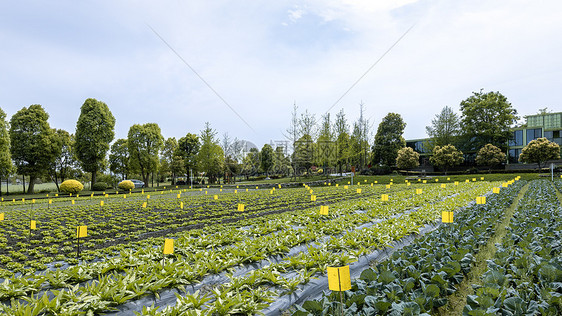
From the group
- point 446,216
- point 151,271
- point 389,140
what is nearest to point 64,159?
point 151,271

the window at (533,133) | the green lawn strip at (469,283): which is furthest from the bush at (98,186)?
the window at (533,133)

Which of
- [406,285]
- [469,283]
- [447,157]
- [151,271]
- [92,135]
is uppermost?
[92,135]

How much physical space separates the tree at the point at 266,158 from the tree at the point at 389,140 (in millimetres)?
19817

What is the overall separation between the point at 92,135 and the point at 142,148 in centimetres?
654

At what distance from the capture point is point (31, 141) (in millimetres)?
28203

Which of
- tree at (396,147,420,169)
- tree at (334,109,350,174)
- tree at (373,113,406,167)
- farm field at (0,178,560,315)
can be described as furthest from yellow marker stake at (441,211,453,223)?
tree at (373,113,406,167)

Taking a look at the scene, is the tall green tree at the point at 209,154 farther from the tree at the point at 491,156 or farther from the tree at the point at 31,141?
the tree at the point at 491,156

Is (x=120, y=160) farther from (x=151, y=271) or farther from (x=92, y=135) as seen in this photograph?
(x=151, y=271)

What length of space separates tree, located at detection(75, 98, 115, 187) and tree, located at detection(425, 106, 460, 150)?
47.0 meters

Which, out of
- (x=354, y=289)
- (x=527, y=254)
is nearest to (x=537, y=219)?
(x=527, y=254)

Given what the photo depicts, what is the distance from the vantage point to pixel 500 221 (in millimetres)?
7859

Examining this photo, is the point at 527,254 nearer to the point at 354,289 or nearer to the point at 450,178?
the point at 354,289

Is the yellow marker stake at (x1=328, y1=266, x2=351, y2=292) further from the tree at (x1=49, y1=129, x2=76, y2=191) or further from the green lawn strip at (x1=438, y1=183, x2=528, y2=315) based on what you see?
the tree at (x1=49, y1=129, x2=76, y2=191)

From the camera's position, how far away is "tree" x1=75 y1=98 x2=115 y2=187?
29.4 meters
